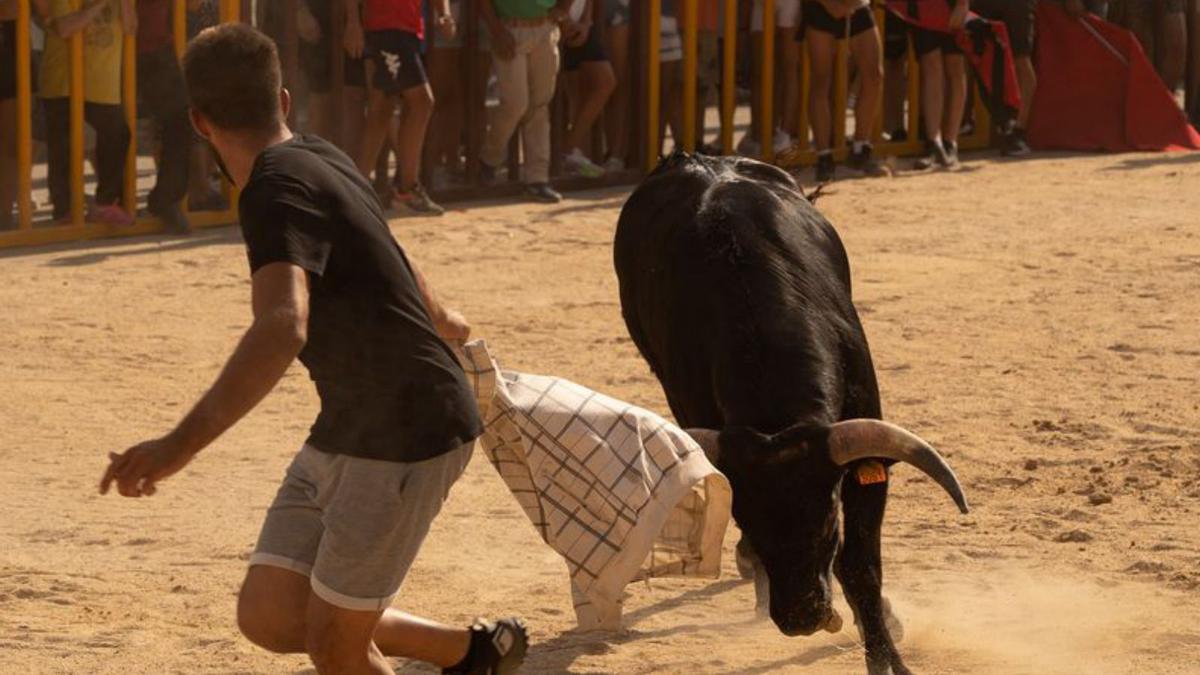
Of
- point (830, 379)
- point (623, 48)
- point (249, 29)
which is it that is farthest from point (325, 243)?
point (623, 48)

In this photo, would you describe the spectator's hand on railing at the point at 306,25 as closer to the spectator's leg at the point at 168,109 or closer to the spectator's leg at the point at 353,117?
the spectator's leg at the point at 353,117

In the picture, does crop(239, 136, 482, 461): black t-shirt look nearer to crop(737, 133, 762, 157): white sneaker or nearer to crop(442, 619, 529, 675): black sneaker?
crop(442, 619, 529, 675): black sneaker

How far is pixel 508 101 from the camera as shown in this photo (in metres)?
13.5

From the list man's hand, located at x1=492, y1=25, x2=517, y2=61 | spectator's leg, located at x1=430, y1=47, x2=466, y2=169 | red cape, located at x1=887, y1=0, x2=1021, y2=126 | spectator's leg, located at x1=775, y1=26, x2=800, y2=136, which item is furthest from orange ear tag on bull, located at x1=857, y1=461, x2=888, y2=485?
red cape, located at x1=887, y1=0, x2=1021, y2=126

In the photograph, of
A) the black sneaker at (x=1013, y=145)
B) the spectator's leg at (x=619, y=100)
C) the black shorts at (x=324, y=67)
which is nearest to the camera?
the black shorts at (x=324, y=67)

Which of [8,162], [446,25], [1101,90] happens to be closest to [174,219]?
[8,162]

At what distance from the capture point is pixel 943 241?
12.6m

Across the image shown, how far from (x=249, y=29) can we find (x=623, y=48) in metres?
10.5

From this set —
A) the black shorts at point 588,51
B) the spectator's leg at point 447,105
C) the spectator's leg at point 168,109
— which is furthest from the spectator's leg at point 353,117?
the black shorts at point 588,51

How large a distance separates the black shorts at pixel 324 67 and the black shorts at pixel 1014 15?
16.9 ft

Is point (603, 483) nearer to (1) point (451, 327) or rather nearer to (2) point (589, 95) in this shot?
(1) point (451, 327)

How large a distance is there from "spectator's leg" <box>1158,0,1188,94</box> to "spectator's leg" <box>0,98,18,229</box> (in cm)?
924

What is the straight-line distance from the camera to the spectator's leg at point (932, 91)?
15602 millimetres

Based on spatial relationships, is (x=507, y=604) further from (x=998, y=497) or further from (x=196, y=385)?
(x=196, y=385)
